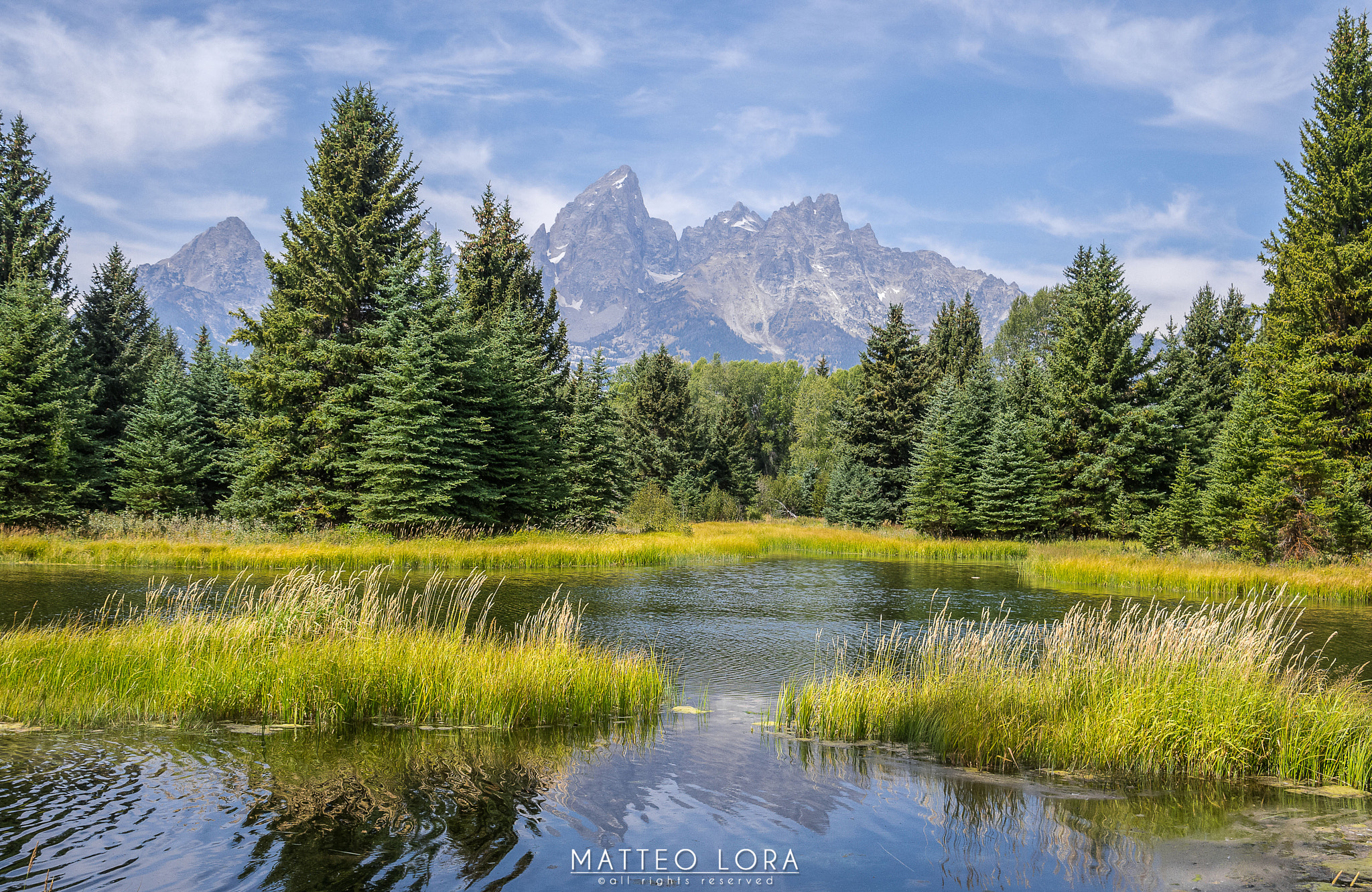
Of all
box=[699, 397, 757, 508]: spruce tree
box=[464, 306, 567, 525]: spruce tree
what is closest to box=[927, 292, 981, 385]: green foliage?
box=[699, 397, 757, 508]: spruce tree

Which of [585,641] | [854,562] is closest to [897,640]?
[585,641]

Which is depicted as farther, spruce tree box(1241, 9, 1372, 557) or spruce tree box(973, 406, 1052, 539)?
spruce tree box(973, 406, 1052, 539)

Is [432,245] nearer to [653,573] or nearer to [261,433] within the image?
[261,433]

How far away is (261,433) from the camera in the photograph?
31516mm

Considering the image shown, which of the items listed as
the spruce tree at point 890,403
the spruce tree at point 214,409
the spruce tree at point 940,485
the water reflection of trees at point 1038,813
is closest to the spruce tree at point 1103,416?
the spruce tree at point 940,485

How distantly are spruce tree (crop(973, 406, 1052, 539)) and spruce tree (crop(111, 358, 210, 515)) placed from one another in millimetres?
40700

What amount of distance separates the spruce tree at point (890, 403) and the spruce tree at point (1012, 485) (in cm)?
1215

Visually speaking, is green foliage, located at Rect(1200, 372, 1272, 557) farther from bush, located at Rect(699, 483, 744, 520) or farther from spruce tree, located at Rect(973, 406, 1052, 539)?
bush, located at Rect(699, 483, 744, 520)

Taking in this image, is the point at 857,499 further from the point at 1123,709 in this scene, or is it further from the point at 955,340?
the point at 1123,709

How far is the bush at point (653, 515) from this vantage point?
144 ft

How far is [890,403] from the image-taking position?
57.4 m

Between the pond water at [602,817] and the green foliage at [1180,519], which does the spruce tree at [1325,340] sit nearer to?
the green foliage at [1180,519]

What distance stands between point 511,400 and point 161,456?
16883 millimetres

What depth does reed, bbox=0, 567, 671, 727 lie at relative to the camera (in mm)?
8516
